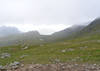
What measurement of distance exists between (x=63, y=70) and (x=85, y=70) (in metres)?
2.87

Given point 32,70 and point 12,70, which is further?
point 12,70

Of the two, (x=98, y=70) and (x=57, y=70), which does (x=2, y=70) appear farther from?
(x=98, y=70)

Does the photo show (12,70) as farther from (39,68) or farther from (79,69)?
(79,69)

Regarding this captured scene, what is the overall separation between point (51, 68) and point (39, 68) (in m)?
1.61

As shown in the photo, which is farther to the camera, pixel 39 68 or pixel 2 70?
pixel 2 70

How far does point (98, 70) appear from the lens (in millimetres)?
20500

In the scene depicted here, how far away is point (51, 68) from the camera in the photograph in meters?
21.2

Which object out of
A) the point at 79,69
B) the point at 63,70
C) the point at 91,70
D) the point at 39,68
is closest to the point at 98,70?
the point at 91,70

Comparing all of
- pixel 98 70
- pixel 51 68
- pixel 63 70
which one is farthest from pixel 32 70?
pixel 98 70

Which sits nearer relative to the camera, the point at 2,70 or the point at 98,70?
the point at 98,70

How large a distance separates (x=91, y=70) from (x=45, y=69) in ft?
19.9

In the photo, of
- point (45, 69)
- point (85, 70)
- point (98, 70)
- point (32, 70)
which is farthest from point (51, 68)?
point (98, 70)

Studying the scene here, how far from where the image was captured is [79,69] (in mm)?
21297

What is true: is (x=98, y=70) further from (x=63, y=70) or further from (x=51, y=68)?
(x=51, y=68)
